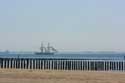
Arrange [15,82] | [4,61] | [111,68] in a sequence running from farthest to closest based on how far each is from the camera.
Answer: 1. [4,61]
2. [111,68]
3. [15,82]

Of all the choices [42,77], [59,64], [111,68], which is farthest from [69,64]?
[42,77]

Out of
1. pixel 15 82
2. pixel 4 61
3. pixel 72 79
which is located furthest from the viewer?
pixel 4 61

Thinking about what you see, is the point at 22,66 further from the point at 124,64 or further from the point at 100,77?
the point at 100,77

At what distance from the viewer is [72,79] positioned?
32406 mm

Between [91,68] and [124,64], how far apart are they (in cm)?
358

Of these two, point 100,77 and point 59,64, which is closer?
point 100,77

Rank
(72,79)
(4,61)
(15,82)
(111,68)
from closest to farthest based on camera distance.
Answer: (15,82) → (72,79) → (111,68) → (4,61)

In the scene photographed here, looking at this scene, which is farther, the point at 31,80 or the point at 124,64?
the point at 124,64

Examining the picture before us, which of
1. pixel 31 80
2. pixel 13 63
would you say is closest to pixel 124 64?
pixel 13 63

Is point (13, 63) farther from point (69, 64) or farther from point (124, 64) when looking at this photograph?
point (124, 64)

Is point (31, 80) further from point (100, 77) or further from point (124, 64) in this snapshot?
point (124, 64)

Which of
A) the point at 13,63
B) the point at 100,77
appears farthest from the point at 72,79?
the point at 13,63

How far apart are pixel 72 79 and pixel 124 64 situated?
14946 mm

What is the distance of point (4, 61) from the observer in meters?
49.2
